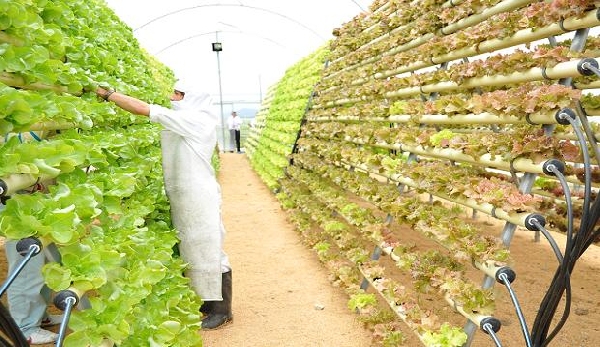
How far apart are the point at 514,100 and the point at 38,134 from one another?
280 cm

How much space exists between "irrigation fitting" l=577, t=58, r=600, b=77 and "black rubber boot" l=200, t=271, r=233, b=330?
2.95 metres

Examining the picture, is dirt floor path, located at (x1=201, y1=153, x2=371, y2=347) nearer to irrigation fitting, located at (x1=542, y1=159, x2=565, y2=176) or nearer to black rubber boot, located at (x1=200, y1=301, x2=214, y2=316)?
black rubber boot, located at (x1=200, y1=301, x2=214, y2=316)

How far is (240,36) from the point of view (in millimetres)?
21672

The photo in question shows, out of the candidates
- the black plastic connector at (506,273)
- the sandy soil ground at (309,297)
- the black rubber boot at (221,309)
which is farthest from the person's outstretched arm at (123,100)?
the black plastic connector at (506,273)

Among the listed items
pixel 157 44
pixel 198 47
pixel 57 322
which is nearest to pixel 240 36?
pixel 198 47

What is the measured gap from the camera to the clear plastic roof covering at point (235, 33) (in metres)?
14.8

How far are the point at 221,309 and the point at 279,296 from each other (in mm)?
899

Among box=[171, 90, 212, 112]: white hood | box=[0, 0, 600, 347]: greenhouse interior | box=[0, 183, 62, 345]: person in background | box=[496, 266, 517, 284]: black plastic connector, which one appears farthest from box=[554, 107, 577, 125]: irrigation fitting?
box=[0, 183, 62, 345]: person in background

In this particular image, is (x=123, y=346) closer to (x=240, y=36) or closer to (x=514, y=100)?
(x=514, y=100)

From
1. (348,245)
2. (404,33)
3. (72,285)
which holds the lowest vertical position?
(348,245)

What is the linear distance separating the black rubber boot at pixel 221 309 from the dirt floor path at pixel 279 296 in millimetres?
71

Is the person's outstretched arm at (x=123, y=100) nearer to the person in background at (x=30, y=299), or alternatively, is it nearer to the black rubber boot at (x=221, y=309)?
the person in background at (x=30, y=299)

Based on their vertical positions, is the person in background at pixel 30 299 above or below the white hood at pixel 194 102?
below

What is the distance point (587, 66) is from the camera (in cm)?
209
